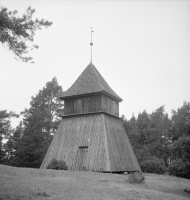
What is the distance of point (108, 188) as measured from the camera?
14.7 meters

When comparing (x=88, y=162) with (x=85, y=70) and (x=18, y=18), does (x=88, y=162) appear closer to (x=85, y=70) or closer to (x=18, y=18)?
(x=85, y=70)

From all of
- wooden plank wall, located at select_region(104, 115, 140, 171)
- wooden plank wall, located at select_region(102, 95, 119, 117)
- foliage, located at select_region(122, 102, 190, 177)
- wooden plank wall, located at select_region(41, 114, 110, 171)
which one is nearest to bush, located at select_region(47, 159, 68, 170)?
wooden plank wall, located at select_region(41, 114, 110, 171)

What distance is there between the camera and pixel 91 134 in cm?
2762

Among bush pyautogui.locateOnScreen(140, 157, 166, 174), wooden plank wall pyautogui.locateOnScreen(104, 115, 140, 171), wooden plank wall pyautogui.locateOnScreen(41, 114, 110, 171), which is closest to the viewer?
wooden plank wall pyautogui.locateOnScreen(41, 114, 110, 171)

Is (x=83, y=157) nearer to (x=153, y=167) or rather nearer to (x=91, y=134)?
(x=91, y=134)

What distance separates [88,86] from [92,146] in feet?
25.2

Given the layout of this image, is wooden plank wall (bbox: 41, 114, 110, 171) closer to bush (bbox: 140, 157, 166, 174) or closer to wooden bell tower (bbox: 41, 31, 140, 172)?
wooden bell tower (bbox: 41, 31, 140, 172)

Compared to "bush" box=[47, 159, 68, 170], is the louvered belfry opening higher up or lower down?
higher up

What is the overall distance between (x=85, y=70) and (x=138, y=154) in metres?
27.5

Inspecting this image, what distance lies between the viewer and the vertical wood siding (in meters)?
25.6

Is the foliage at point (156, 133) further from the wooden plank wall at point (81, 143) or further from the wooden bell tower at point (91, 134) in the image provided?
the wooden plank wall at point (81, 143)

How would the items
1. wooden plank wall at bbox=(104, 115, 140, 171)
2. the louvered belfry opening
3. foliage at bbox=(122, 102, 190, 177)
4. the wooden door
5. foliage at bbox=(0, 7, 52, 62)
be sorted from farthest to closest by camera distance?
1. foliage at bbox=(122, 102, 190, 177)
2. wooden plank wall at bbox=(104, 115, 140, 171)
3. the louvered belfry opening
4. the wooden door
5. foliage at bbox=(0, 7, 52, 62)

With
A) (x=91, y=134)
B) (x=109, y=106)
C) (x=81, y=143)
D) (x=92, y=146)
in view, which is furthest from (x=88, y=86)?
(x=92, y=146)

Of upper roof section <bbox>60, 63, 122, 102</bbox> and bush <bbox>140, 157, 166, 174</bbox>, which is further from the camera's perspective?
bush <bbox>140, 157, 166, 174</bbox>
